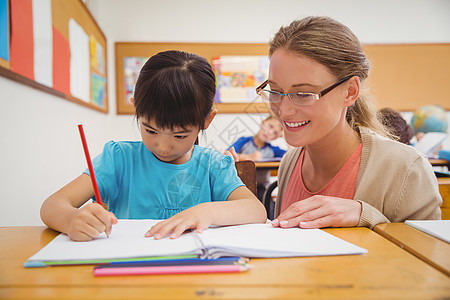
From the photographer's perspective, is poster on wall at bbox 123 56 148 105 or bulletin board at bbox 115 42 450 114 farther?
bulletin board at bbox 115 42 450 114

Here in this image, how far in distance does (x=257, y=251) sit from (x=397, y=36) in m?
4.70

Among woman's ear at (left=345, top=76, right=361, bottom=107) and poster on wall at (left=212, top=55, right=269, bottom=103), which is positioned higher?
poster on wall at (left=212, top=55, right=269, bottom=103)

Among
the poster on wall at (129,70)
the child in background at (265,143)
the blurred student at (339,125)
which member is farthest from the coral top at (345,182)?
the poster on wall at (129,70)

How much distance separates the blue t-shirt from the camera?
3.26ft

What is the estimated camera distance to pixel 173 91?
2.91 ft

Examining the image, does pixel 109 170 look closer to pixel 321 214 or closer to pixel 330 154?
pixel 321 214

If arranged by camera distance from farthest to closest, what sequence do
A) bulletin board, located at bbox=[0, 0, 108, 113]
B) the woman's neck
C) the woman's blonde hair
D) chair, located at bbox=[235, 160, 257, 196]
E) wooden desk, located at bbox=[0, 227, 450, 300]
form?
bulletin board, located at bbox=[0, 0, 108, 113], chair, located at bbox=[235, 160, 257, 196], the woman's neck, the woman's blonde hair, wooden desk, located at bbox=[0, 227, 450, 300]

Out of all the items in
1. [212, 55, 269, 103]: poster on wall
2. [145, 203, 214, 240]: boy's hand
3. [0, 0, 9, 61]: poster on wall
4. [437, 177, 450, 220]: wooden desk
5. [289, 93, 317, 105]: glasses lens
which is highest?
[212, 55, 269, 103]: poster on wall

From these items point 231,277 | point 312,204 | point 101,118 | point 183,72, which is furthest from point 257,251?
point 101,118

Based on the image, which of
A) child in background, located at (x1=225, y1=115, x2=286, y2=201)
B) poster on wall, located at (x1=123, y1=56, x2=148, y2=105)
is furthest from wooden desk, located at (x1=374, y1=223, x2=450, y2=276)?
poster on wall, located at (x1=123, y1=56, x2=148, y2=105)

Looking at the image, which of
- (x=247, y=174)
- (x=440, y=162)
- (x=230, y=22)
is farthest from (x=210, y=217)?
(x=230, y=22)

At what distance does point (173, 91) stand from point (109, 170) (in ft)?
0.95

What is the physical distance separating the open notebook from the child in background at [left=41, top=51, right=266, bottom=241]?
0.04 metres

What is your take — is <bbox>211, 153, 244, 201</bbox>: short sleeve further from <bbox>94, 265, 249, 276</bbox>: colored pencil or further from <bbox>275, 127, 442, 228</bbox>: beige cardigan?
<bbox>94, 265, 249, 276</bbox>: colored pencil
